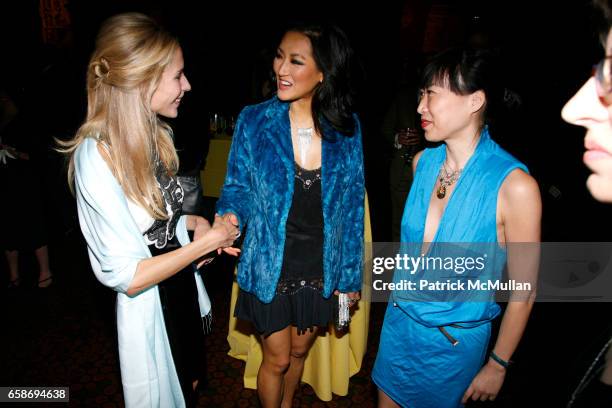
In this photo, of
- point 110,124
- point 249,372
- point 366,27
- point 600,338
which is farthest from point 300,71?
point 366,27

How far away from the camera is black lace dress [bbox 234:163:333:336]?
1.89 metres

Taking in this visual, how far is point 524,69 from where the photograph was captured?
395 cm

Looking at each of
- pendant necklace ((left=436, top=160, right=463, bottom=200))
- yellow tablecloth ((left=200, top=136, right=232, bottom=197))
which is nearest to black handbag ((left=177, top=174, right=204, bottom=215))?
pendant necklace ((left=436, top=160, right=463, bottom=200))

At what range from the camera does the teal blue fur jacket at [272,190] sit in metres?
1.82

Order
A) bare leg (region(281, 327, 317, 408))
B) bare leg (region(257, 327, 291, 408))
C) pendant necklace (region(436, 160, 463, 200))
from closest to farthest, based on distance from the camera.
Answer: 1. pendant necklace (region(436, 160, 463, 200))
2. bare leg (region(257, 327, 291, 408))
3. bare leg (region(281, 327, 317, 408))

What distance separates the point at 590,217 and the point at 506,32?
3.59 meters

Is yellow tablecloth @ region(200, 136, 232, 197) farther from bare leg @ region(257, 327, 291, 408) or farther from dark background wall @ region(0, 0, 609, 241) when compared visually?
bare leg @ region(257, 327, 291, 408)

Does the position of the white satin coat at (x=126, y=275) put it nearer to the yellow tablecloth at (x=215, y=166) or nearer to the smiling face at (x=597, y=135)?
the smiling face at (x=597, y=135)

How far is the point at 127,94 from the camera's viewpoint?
147 cm

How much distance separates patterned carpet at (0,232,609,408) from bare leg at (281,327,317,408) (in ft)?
0.79

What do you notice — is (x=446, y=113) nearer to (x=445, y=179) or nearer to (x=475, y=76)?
(x=475, y=76)

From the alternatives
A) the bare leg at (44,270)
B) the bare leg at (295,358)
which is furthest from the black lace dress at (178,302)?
the bare leg at (44,270)

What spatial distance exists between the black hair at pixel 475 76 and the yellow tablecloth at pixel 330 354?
3.41 feet

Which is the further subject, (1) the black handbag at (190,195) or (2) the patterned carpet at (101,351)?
(2) the patterned carpet at (101,351)
